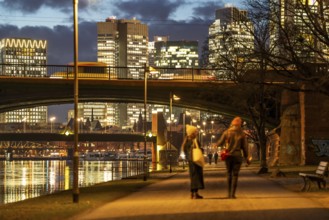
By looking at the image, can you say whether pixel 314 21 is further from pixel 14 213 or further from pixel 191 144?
pixel 14 213

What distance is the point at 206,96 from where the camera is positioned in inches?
2525

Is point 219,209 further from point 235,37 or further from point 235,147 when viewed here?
point 235,37

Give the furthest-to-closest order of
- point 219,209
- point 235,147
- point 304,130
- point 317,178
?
point 304,130 < point 317,178 < point 235,147 < point 219,209

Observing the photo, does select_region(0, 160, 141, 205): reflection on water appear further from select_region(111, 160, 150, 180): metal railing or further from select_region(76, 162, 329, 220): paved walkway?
select_region(76, 162, 329, 220): paved walkway

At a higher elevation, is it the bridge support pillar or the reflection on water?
the bridge support pillar

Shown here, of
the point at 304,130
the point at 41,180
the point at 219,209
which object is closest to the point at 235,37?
the point at 304,130

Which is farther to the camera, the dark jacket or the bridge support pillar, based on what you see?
the bridge support pillar

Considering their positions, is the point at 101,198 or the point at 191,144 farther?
the point at 101,198

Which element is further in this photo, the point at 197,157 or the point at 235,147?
the point at 197,157

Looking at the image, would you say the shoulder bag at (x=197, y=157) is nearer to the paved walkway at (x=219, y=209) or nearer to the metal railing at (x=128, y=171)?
the paved walkway at (x=219, y=209)

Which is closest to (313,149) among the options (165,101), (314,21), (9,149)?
(165,101)

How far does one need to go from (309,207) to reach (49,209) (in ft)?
22.6

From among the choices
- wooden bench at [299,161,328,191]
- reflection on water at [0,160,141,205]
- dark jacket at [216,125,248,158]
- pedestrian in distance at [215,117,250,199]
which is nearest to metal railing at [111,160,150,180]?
reflection on water at [0,160,141,205]

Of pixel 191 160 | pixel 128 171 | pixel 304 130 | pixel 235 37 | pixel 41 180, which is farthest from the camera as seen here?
pixel 128 171
